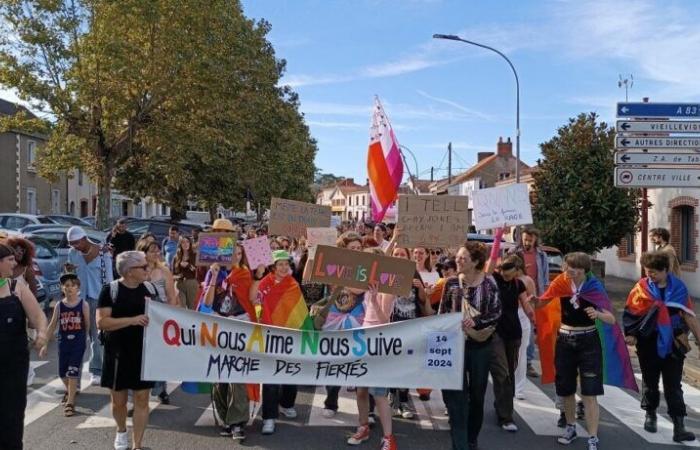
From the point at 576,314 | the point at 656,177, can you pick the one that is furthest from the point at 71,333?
the point at 656,177

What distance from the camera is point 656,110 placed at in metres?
11.0

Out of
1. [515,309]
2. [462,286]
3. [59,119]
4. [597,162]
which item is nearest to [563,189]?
[597,162]

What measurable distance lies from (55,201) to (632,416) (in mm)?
45490

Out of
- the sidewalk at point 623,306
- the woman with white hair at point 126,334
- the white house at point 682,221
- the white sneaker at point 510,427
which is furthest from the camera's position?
the white house at point 682,221

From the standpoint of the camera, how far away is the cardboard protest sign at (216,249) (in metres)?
6.62

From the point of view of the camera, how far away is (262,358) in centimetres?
586

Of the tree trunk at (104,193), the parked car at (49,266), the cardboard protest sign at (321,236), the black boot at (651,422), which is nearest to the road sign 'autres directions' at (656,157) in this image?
the cardboard protest sign at (321,236)

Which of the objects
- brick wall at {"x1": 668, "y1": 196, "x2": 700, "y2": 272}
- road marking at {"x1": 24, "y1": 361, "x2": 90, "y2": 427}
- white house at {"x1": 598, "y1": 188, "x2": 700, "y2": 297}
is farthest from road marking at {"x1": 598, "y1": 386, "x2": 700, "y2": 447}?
brick wall at {"x1": 668, "y1": 196, "x2": 700, "y2": 272}

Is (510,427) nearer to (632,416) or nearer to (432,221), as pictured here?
(632,416)

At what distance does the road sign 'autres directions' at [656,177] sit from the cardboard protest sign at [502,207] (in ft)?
14.6

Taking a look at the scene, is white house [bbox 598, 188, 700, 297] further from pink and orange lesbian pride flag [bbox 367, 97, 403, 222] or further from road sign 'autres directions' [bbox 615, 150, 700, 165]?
pink and orange lesbian pride flag [bbox 367, 97, 403, 222]

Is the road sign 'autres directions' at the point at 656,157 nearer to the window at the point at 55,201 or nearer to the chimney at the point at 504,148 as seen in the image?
the window at the point at 55,201

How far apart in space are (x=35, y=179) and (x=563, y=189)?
1405 inches

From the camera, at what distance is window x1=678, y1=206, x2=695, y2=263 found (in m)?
20.1
